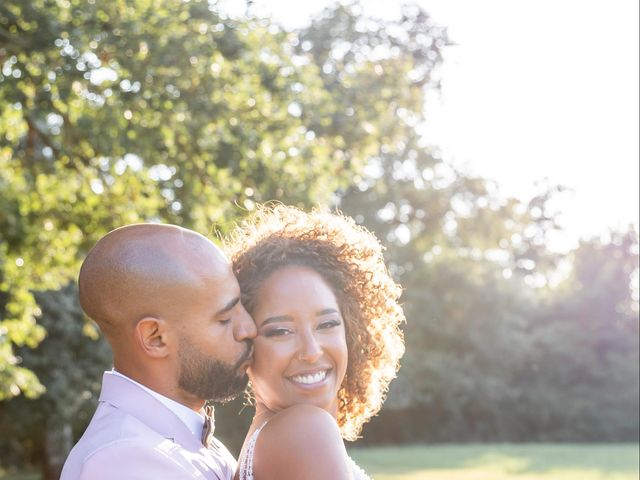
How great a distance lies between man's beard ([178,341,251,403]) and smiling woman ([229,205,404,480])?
17 cm

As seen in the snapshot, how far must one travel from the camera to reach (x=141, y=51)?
10094mm

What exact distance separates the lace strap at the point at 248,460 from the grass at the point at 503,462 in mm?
20025

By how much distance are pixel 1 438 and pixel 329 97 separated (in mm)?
18535

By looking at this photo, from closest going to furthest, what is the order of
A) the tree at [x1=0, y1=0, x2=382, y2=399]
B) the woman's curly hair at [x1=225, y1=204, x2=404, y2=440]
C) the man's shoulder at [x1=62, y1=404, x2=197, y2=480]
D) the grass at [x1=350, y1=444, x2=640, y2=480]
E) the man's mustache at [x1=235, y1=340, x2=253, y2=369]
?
1. the man's shoulder at [x1=62, y1=404, x2=197, y2=480]
2. the man's mustache at [x1=235, y1=340, x2=253, y2=369]
3. the woman's curly hair at [x1=225, y1=204, x2=404, y2=440]
4. the tree at [x1=0, y1=0, x2=382, y2=399]
5. the grass at [x1=350, y1=444, x2=640, y2=480]

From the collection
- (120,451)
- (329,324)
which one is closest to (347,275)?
(329,324)

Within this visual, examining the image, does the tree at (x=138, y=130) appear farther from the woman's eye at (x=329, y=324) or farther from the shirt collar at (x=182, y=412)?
the shirt collar at (x=182, y=412)

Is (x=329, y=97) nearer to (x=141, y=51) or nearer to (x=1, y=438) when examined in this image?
(x=141, y=51)

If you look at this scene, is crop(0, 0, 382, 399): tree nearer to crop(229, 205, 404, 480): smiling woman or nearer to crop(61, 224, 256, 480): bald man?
crop(229, 205, 404, 480): smiling woman

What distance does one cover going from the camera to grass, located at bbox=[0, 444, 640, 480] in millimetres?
24281

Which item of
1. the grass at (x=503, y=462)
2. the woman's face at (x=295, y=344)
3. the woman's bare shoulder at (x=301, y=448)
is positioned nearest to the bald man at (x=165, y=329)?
the woman's bare shoulder at (x=301, y=448)

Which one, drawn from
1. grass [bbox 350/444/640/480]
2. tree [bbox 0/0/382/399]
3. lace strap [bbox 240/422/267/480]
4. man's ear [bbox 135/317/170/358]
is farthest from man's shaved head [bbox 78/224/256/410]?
grass [bbox 350/444/640/480]

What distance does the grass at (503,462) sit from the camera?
24.2m

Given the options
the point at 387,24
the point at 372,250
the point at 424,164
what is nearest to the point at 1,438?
the point at 424,164

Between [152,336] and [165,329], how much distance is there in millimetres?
38
